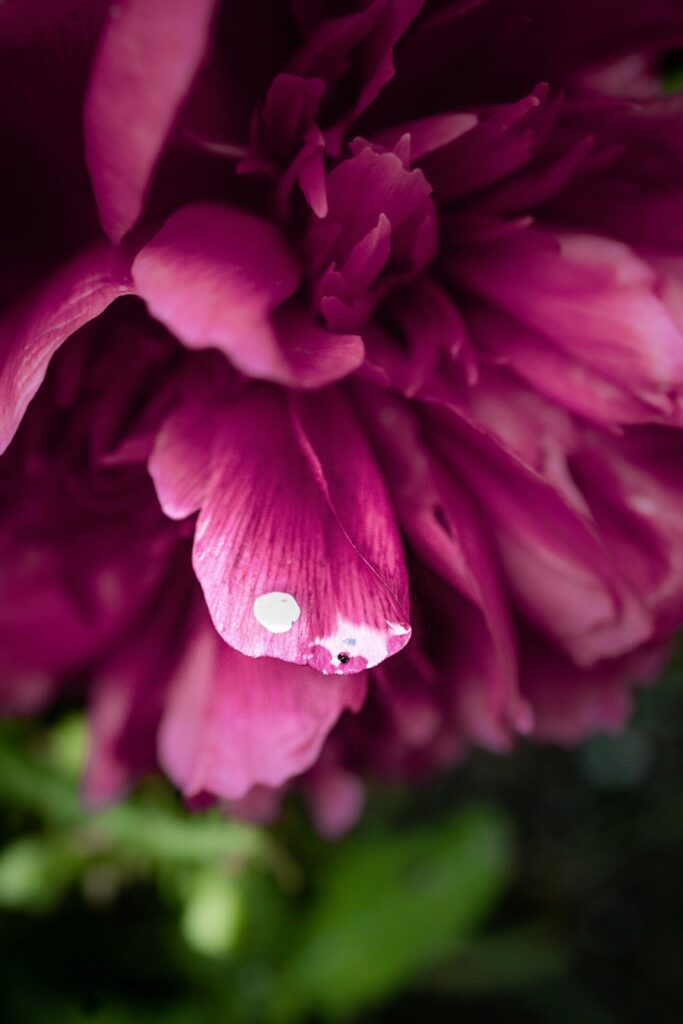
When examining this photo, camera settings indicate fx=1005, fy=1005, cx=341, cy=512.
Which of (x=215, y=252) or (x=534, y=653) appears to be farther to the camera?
(x=534, y=653)

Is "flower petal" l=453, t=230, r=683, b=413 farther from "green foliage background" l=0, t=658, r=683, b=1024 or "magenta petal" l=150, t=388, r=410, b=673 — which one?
"green foliage background" l=0, t=658, r=683, b=1024

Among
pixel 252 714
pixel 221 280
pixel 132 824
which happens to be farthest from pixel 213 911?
pixel 221 280

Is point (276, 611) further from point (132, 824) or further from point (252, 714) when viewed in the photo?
point (132, 824)

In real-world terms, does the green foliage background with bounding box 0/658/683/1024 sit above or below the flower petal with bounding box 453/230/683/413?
below

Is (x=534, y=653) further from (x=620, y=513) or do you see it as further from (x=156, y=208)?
(x=156, y=208)

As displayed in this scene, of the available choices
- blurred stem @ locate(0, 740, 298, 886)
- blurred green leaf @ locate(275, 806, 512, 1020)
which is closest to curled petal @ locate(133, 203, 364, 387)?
blurred stem @ locate(0, 740, 298, 886)

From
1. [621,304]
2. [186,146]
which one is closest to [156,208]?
[186,146]
